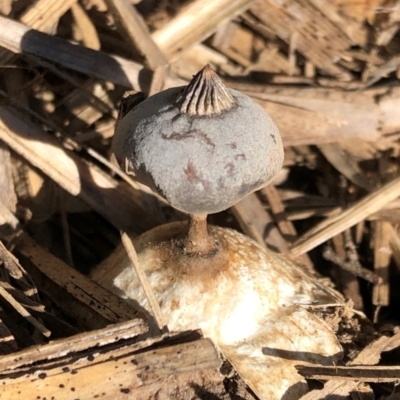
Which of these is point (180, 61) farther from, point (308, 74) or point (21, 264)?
point (21, 264)

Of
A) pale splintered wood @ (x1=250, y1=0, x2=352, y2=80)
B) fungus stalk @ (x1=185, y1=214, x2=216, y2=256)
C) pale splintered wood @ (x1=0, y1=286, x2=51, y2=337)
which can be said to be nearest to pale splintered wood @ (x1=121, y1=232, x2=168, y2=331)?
fungus stalk @ (x1=185, y1=214, x2=216, y2=256)

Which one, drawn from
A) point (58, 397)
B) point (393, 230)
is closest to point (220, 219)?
point (393, 230)

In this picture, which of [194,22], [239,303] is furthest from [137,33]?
[239,303]

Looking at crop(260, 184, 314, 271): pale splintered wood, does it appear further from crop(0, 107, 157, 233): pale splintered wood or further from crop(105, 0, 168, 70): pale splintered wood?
crop(105, 0, 168, 70): pale splintered wood

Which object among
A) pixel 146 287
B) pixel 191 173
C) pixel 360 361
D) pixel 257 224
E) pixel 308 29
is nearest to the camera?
pixel 191 173

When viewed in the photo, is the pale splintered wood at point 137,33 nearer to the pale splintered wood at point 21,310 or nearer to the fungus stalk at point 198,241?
the fungus stalk at point 198,241

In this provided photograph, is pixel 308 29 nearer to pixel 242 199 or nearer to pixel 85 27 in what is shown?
pixel 85 27
